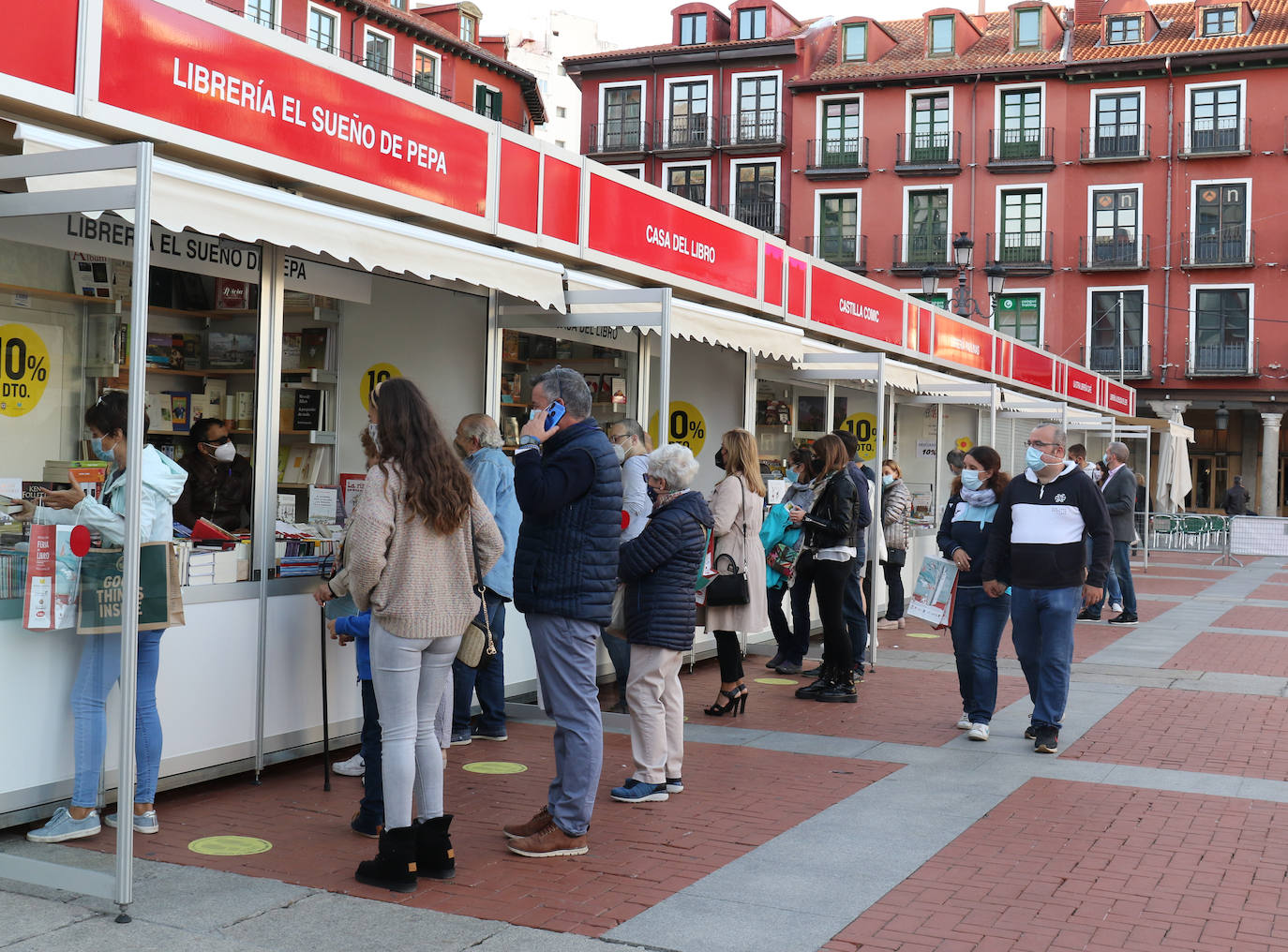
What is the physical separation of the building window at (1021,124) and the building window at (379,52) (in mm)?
19365

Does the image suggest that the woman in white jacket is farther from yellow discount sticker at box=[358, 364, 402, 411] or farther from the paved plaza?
yellow discount sticker at box=[358, 364, 402, 411]

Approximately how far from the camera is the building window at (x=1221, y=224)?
40.7 m

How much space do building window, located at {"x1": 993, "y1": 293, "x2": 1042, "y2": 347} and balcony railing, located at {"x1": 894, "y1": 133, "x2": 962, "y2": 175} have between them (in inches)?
181

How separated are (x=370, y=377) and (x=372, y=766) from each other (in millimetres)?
3843

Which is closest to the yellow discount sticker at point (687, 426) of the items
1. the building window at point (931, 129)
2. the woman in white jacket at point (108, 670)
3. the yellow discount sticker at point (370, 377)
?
the yellow discount sticker at point (370, 377)

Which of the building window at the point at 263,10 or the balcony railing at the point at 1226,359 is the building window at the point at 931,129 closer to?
the balcony railing at the point at 1226,359

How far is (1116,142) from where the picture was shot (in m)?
42.0

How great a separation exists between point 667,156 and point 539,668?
43308 millimetres

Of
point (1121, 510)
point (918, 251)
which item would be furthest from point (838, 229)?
point (1121, 510)

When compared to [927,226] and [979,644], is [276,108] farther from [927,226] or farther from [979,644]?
[927,226]

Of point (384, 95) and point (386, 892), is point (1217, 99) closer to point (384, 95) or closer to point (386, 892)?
point (384, 95)

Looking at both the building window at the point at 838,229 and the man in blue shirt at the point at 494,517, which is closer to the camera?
the man in blue shirt at the point at 494,517

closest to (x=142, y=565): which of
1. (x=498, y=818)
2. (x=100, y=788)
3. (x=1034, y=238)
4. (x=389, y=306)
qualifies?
(x=100, y=788)

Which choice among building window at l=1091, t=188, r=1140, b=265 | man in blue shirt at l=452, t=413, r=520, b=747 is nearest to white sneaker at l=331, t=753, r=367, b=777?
man in blue shirt at l=452, t=413, r=520, b=747
